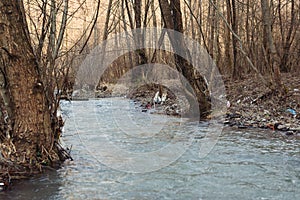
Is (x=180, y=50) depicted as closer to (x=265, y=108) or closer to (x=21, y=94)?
(x=265, y=108)

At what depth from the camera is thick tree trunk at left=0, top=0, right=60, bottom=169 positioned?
397cm

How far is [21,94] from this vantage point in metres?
4.08

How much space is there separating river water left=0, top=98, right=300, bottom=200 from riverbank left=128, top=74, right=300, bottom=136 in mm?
533

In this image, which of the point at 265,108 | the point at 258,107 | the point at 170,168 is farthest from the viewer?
the point at 258,107

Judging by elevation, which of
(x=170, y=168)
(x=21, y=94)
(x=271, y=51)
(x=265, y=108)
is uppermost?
(x=271, y=51)

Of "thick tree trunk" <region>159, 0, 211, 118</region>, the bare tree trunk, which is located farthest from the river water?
the bare tree trunk

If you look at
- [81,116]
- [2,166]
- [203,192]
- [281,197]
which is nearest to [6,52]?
[2,166]

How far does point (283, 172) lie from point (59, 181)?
2.27m

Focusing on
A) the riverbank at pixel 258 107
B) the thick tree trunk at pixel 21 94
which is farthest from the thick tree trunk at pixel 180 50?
the thick tree trunk at pixel 21 94

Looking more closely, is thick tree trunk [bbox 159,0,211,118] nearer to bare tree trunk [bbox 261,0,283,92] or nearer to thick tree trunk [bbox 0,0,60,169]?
bare tree trunk [bbox 261,0,283,92]

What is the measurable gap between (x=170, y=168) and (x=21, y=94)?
1792mm

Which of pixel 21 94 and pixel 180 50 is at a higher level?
pixel 180 50

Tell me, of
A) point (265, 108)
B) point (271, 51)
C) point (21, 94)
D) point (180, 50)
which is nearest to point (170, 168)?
point (21, 94)

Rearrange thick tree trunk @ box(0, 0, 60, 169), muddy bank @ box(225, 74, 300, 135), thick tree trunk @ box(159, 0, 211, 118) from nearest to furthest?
thick tree trunk @ box(0, 0, 60, 169), muddy bank @ box(225, 74, 300, 135), thick tree trunk @ box(159, 0, 211, 118)
